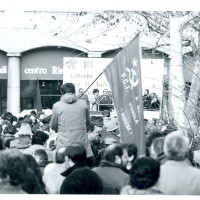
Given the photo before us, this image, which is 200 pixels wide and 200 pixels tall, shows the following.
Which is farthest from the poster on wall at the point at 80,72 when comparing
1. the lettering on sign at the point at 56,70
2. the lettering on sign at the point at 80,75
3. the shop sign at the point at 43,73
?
the lettering on sign at the point at 56,70

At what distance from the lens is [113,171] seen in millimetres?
6945

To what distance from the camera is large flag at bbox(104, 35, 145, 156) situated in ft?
27.6

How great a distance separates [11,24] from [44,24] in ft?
6.37

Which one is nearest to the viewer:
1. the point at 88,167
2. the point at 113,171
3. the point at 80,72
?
the point at 113,171

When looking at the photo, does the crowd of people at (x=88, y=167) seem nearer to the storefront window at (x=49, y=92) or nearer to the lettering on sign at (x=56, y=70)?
the lettering on sign at (x=56, y=70)

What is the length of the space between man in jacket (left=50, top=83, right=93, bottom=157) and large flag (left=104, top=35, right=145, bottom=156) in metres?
0.58

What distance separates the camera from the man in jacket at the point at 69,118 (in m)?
8.95

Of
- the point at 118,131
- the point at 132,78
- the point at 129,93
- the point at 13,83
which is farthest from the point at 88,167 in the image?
the point at 13,83

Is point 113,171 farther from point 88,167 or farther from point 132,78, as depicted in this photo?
point 132,78

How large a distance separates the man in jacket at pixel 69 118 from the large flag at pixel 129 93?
58cm

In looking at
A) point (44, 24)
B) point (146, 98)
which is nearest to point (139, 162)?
point (146, 98)

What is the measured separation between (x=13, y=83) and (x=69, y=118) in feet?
60.7

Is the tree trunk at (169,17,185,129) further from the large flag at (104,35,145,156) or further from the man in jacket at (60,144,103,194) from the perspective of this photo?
the man in jacket at (60,144,103,194)

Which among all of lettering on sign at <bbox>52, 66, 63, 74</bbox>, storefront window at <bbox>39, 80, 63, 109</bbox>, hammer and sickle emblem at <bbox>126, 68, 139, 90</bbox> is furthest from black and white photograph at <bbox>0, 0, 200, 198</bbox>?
storefront window at <bbox>39, 80, 63, 109</bbox>
